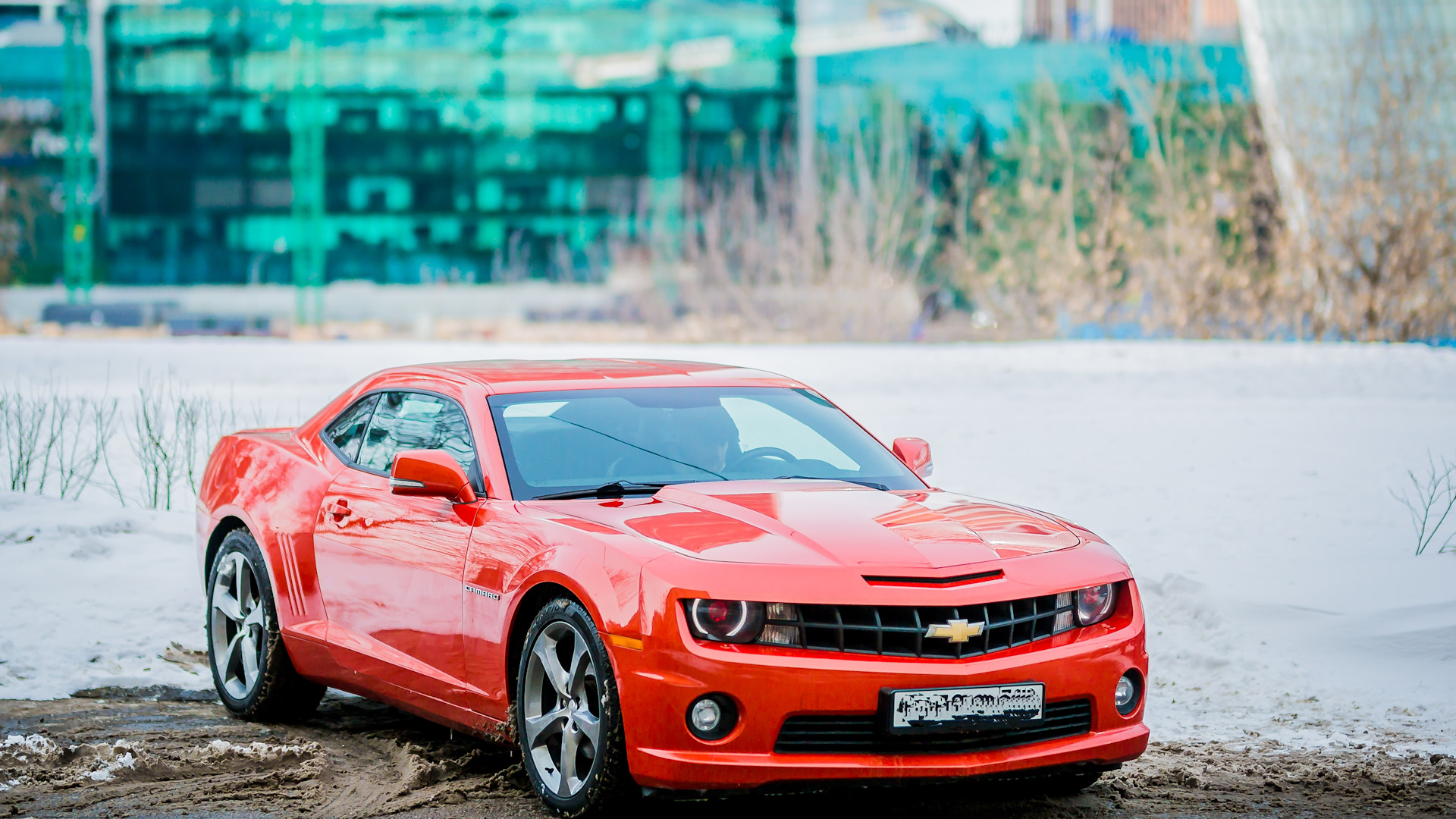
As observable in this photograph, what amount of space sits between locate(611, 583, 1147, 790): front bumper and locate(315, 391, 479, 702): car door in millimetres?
1025

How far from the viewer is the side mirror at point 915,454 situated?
6.09 m

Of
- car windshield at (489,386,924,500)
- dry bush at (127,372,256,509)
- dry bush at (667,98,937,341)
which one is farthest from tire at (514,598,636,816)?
dry bush at (667,98,937,341)

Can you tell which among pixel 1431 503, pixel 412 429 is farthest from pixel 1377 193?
pixel 412 429

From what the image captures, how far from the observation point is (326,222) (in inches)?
2133

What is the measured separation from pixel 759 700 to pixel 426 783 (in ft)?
5.21

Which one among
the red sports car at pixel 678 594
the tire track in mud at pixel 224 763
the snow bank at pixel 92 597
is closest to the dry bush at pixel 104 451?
the snow bank at pixel 92 597

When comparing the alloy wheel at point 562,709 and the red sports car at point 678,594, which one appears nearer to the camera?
the red sports car at point 678,594

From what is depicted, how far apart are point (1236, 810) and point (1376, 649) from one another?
8.96 feet

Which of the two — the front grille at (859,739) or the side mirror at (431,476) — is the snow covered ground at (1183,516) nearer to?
the front grille at (859,739)

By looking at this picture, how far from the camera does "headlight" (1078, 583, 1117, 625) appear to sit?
4797 mm

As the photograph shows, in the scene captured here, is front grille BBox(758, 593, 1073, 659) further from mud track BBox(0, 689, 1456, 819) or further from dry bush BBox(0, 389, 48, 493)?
dry bush BBox(0, 389, 48, 493)

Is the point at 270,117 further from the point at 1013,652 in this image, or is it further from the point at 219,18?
the point at 1013,652

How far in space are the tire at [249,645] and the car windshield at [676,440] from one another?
4.84ft

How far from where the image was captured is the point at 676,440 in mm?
5750
